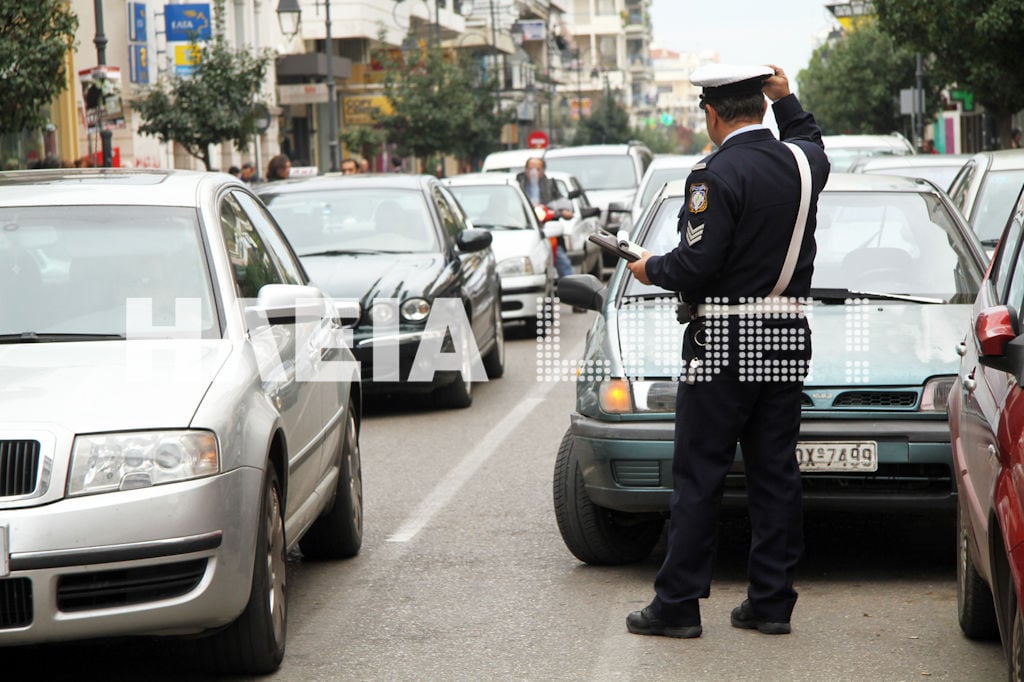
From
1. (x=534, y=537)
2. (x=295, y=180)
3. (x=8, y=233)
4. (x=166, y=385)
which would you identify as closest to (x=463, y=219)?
(x=295, y=180)

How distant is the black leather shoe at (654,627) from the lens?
567cm

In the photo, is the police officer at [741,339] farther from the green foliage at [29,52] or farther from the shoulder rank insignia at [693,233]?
the green foliage at [29,52]

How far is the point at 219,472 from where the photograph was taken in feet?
15.8

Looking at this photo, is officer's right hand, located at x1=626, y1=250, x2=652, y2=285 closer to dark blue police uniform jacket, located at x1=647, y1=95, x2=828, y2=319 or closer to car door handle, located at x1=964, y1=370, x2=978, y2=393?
A: dark blue police uniform jacket, located at x1=647, y1=95, x2=828, y2=319

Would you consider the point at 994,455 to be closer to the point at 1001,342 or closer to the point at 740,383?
the point at 1001,342

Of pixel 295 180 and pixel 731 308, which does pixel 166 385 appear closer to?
pixel 731 308

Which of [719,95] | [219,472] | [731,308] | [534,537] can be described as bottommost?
[534,537]

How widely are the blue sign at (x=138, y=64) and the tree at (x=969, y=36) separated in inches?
562

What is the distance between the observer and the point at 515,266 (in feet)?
54.4

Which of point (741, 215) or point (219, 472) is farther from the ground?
point (741, 215)

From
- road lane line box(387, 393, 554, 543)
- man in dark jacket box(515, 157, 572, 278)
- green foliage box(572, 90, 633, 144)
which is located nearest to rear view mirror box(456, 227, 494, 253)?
road lane line box(387, 393, 554, 543)

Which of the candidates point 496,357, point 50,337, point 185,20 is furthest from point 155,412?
point 185,20

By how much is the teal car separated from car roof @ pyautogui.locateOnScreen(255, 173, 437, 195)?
17.8 feet

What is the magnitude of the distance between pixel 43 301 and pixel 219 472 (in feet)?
4.04
